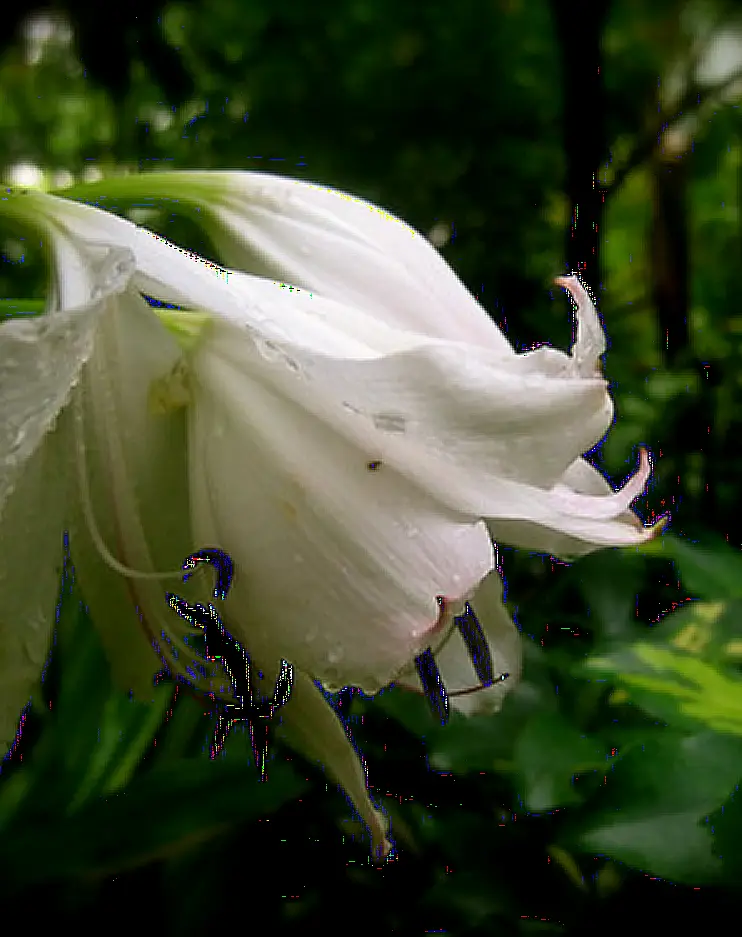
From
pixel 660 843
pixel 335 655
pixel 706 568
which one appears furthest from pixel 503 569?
pixel 335 655

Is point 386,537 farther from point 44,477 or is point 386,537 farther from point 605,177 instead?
point 605,177

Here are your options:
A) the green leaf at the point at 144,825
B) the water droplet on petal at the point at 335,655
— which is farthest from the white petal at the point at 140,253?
the green leaf at the point at 144,825

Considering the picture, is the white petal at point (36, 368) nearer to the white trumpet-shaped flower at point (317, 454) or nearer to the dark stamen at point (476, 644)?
the white trumpet-shaped flower at point (317, 454)

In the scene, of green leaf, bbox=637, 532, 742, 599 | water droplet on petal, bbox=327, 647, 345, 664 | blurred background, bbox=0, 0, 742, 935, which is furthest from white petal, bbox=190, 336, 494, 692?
green leaf, bbox=637, 532, 742, 599

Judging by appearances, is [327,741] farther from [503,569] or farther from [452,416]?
[503,569]

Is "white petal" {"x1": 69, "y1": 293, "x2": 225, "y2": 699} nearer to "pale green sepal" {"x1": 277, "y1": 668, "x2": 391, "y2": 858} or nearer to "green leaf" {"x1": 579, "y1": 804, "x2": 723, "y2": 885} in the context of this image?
"pale green sepal" {"x1": 277, "y1": 668, "x2": 391, "y2": 858}

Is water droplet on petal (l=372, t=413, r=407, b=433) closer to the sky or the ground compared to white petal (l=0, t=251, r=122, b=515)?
closer to the ground
